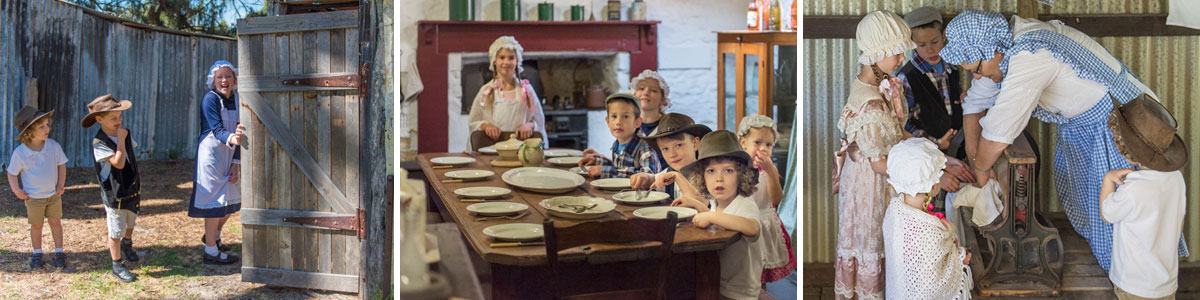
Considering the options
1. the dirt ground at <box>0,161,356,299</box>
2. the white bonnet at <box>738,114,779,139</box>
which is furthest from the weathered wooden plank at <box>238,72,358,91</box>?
the white bonnet at <box>738,114,779,139</box>

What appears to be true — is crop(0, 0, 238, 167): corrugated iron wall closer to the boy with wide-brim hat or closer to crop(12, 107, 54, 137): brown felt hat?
crop(12, 107, 54, 137): brown felt hat

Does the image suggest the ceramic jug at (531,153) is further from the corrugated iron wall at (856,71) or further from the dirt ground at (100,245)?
the dirt ground at (100,245)

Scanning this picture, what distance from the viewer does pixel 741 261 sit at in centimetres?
418

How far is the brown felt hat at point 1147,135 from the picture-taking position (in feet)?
13.5

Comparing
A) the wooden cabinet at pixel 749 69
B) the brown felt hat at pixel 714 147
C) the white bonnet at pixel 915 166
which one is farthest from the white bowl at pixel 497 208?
the white bonnet at pixel 915 166

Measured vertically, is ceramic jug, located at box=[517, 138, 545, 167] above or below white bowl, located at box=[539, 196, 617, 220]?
above

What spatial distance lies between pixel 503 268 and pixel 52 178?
2.20 m

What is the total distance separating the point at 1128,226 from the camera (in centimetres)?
419

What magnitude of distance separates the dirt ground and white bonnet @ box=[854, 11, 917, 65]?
3.14 metres

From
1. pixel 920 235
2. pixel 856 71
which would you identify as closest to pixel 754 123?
pixel 856 71

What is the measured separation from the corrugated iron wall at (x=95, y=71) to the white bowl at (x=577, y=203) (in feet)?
5.80

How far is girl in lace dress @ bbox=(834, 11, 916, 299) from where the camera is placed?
162 inches

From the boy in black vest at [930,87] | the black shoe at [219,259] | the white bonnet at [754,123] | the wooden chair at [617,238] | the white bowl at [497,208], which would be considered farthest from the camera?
the black shoe at [219,259]

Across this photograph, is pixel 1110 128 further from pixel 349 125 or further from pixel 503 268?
pixel 349 125
